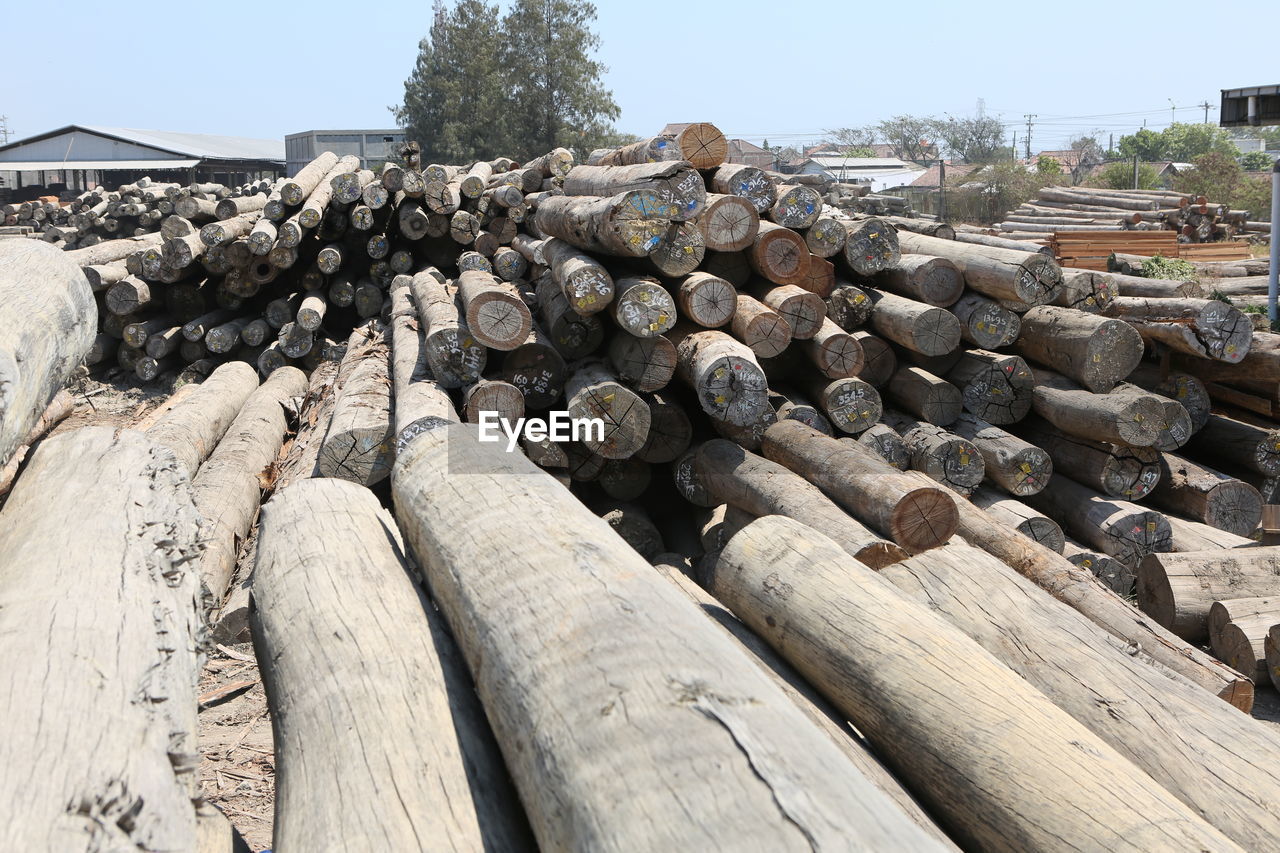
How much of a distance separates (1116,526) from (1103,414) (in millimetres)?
770

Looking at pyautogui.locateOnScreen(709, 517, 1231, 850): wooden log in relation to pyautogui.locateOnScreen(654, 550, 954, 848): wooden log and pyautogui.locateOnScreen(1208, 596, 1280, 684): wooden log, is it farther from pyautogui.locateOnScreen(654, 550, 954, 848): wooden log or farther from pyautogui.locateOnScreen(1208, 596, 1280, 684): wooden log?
pyautogui.locateOnScreen(1208, 596, 1280, 684): wooden log

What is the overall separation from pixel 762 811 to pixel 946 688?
1.34 m

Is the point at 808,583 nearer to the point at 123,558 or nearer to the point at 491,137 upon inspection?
the point at 123,558

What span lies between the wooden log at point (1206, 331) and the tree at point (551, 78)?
39137 mm

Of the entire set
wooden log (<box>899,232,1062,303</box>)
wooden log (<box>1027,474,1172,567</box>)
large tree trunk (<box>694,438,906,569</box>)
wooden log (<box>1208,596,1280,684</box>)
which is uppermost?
wooden log (<box>899,232,1062,303</box>)

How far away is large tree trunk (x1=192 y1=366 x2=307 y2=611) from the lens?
246 inches

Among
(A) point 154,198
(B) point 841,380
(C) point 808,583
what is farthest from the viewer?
(A) point 154,198

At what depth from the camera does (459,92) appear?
150 feet

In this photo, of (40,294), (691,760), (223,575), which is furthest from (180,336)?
(691,760)

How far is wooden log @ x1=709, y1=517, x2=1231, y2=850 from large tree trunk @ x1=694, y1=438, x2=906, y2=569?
3.32 feet

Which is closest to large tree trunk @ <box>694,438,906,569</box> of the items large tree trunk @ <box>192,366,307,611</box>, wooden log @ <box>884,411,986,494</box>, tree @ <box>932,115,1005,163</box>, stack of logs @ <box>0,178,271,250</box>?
wooden log @ <box>884,411,986,494</box>

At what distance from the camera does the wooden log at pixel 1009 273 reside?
7363 millimetres

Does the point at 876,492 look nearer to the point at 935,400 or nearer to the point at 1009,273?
the point at 935,400

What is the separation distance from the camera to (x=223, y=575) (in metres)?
6.25
